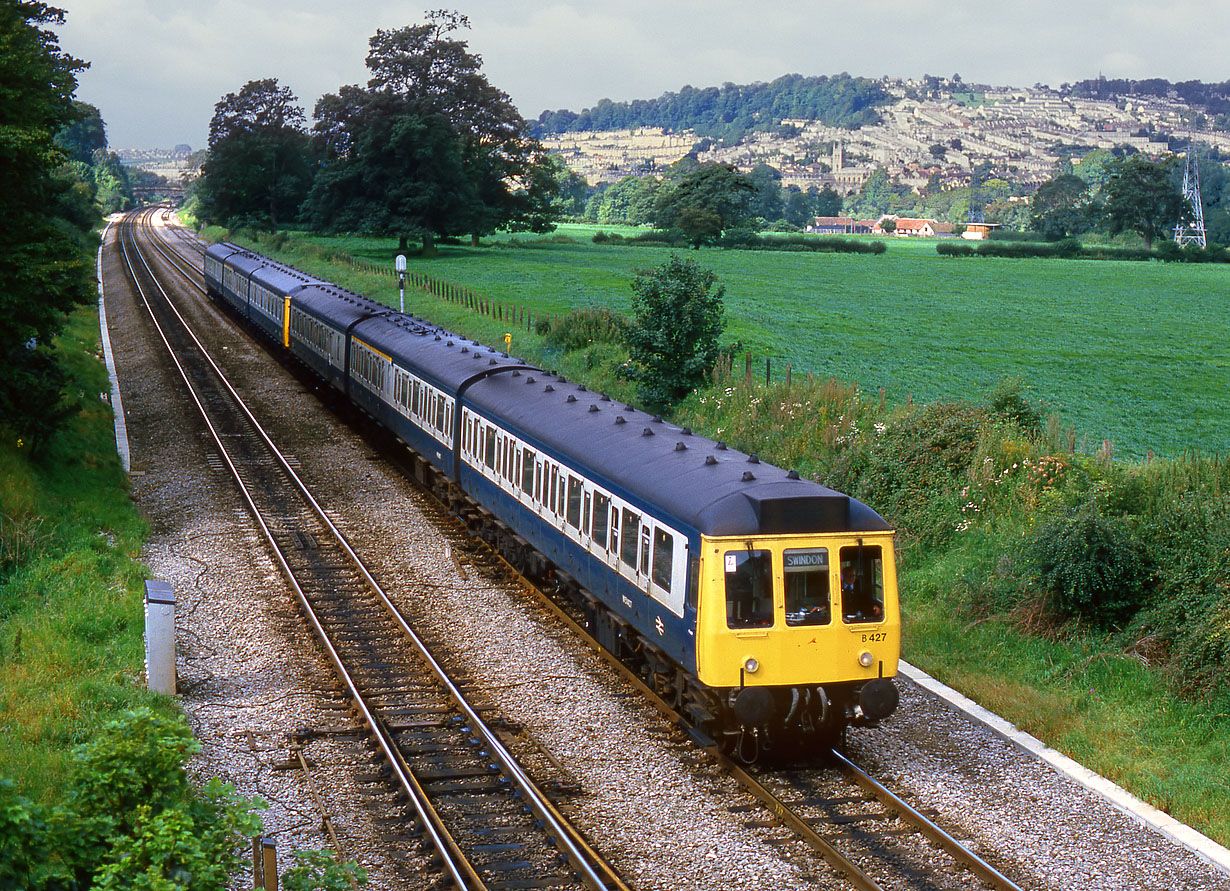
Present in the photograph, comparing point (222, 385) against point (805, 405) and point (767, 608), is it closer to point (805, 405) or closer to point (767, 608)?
point (805, 405)

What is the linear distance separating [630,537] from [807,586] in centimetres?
267

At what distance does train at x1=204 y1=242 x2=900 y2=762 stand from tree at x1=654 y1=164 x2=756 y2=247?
316ft

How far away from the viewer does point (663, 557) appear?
13031 millimetres

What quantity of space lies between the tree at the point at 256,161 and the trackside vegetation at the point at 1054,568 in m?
82.5

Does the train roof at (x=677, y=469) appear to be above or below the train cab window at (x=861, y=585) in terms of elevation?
above

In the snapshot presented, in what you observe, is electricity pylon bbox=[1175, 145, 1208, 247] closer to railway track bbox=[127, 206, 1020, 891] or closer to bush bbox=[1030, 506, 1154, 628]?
bush bbox=[1030, 506, 1154, 628]

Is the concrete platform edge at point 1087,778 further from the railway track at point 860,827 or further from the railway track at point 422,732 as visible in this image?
the railway track at point 422,732

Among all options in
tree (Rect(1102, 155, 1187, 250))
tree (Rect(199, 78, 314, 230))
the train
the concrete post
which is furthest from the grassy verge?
tree (Rect(1102, 155, 1187, 250))

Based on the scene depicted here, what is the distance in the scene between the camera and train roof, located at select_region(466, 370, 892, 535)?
11.9m

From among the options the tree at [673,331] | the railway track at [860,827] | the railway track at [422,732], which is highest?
the tree at [673,331]

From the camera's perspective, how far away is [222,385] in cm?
3800

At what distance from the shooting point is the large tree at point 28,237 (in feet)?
66.9

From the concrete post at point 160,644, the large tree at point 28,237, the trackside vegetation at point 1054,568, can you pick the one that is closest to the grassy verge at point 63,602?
the concrete post at point 160,644

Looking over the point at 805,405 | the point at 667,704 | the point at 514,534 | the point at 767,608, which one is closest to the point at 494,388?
the point at 514,534
